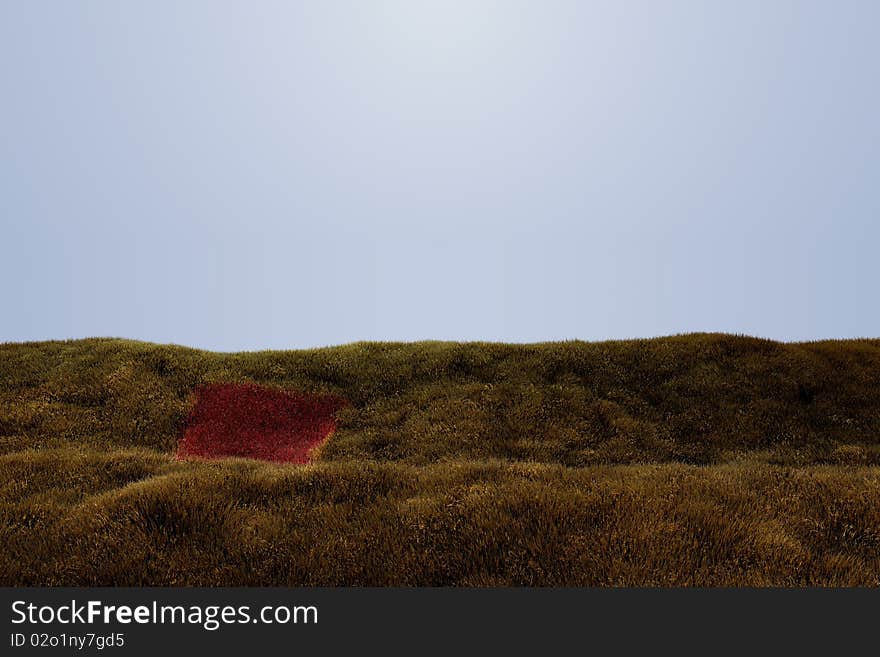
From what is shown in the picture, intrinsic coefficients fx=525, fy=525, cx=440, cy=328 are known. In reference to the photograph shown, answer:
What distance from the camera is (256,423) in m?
15.9

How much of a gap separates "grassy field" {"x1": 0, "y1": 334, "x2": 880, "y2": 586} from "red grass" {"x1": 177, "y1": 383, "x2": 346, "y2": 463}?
0.51 metres

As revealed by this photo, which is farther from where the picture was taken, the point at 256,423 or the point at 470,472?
the point at 256,423

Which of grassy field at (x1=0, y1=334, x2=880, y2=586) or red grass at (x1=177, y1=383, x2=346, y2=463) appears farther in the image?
red grass at (x1=177, y1=383, x2=346, y2=463)

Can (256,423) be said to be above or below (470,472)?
below

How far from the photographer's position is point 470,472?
877 centimetres

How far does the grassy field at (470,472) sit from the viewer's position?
5742 millimetres

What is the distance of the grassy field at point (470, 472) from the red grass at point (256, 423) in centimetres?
51

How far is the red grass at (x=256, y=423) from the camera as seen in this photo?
14.4 m

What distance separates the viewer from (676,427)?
592 inches

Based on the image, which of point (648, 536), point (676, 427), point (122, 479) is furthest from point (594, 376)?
point (122, 479)

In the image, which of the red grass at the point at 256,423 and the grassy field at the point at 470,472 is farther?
the red grass at the point at 256,423

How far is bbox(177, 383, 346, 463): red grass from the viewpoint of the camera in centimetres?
1441

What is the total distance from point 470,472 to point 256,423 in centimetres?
933

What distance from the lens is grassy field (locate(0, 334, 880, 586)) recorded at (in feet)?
18.8
